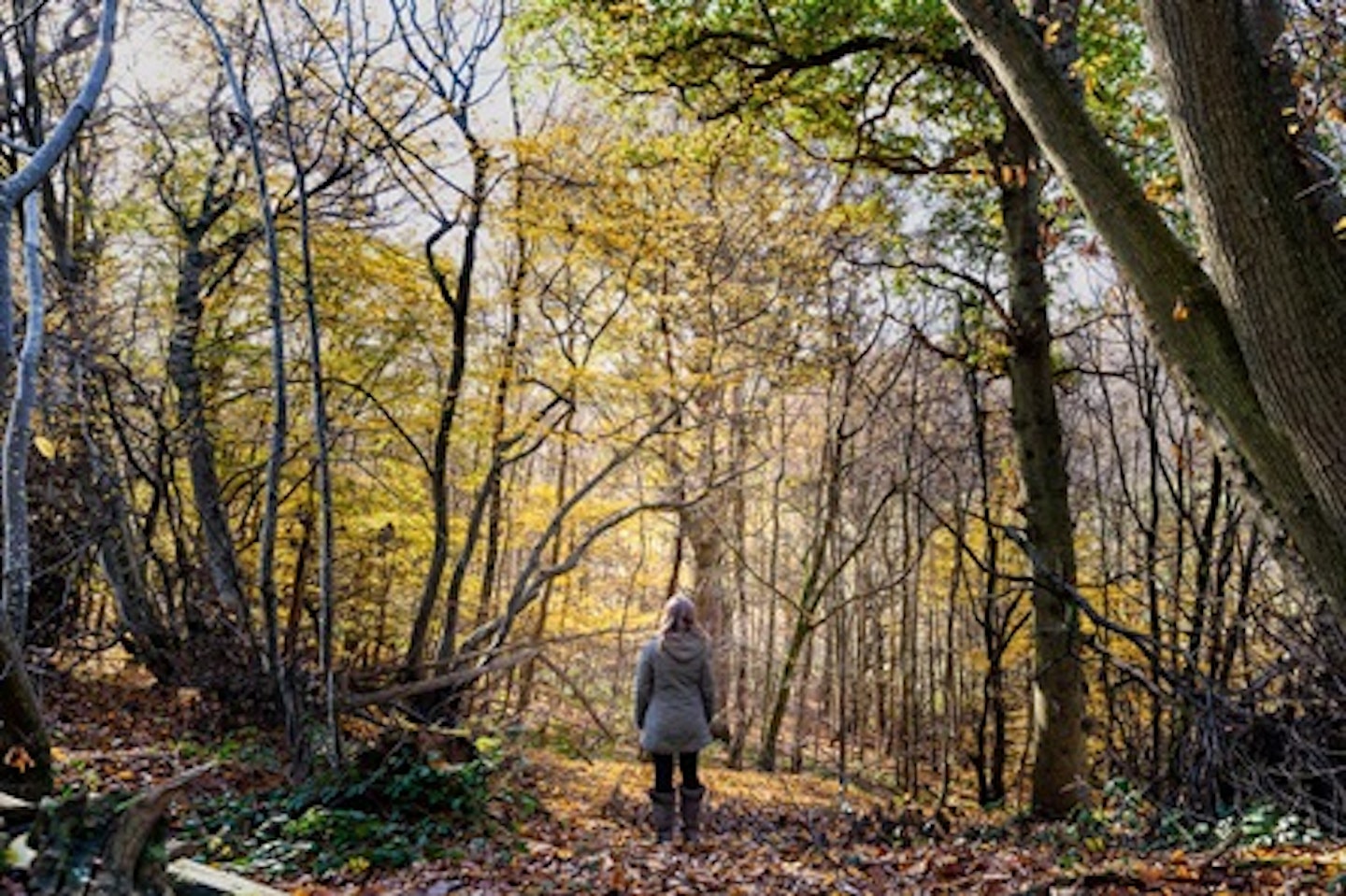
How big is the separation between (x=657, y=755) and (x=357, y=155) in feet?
23.2

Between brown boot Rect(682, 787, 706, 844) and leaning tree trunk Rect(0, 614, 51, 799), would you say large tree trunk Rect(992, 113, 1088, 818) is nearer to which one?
brown boot Rect(682, 787, 706, 844)

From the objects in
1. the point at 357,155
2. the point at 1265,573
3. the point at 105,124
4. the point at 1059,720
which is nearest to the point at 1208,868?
the point at 1059,720

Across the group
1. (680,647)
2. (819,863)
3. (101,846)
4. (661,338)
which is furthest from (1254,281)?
(661,338)

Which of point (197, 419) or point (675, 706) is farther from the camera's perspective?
point (197, 419)

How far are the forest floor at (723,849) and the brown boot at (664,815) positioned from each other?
0.94 ft

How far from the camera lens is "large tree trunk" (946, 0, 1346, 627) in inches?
106

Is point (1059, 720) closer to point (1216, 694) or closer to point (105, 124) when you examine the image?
point (1216, 694)

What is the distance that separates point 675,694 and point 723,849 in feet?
3.58

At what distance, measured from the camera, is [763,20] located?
6641mm

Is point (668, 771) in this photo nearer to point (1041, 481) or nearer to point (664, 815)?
point (664, 815)

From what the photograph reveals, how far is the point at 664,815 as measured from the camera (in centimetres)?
663

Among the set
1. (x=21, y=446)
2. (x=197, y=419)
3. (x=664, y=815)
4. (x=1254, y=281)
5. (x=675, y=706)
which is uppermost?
(x=197, y=419)

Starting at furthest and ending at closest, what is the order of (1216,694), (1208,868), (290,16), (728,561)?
(728,561) < (290,16) < (1216,694) < (1208,868)

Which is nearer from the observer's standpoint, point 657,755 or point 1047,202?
point 657,755
